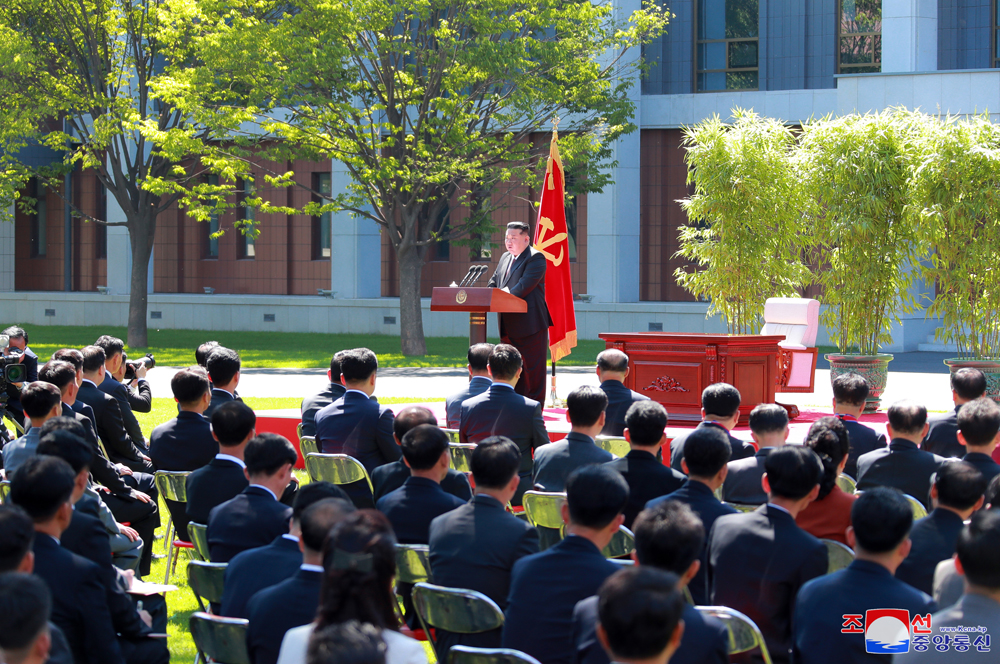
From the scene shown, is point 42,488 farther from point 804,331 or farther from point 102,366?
point 804,331

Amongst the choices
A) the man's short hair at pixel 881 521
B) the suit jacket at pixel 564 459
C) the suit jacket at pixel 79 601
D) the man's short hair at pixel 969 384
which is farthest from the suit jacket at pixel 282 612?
the man's short hair at pixel 969 384

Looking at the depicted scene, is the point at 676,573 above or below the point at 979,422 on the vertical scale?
below

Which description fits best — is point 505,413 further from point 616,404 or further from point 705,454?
point 705,454

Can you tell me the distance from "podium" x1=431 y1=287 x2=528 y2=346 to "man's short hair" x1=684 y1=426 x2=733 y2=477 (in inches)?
152

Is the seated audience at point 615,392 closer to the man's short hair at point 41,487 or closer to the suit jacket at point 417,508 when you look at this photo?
the suit jacket at point 417,508

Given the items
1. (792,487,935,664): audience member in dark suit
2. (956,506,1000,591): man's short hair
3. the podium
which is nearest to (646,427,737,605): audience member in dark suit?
(792,487,935,664): audience member in dark suit

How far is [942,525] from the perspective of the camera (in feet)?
11.0

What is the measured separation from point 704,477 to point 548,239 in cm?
592

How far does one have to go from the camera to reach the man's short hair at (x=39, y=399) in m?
4.66

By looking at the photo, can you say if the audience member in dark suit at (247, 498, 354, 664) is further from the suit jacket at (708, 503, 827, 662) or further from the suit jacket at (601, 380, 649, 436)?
the suit jacket at (601, 380, 649, 436)

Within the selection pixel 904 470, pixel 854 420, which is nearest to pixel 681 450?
pixel 904 470

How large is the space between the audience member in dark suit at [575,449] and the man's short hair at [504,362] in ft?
2.78

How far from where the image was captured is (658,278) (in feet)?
72.6

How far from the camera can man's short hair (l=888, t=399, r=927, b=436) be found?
14.6ft
